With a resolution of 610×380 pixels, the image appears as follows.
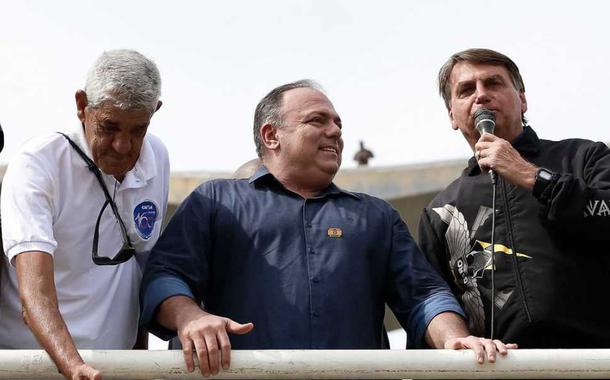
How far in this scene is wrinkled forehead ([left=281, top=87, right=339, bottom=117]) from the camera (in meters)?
3.68

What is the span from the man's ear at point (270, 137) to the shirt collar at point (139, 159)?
1.36ft

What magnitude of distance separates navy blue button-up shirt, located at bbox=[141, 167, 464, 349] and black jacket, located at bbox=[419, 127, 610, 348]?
0.23 metres

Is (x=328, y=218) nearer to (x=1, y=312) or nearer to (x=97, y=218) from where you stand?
(x=97, y=218)

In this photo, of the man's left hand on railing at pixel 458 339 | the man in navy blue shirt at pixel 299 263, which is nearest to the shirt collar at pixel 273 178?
the man in navy blue shirt at pixel 299 263

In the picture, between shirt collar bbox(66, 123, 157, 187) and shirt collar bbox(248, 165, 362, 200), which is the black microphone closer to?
shirt collar bbox(248, 165, 362, 200)

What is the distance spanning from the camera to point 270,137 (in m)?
3.73

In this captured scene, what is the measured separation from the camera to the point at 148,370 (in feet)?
9.29

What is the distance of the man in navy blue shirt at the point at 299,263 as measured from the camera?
328 cm

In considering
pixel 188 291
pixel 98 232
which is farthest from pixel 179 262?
pixel 98 232

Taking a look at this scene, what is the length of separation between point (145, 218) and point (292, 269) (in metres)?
0.48

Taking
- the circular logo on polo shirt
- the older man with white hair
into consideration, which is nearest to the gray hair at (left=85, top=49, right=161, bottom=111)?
the older man with white hair

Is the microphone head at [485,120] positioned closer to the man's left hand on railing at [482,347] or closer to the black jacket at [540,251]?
the black jacket at [540,251]

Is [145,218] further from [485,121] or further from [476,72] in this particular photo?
[476,72]

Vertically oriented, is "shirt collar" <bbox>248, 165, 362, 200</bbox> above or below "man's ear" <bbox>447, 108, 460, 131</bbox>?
below
